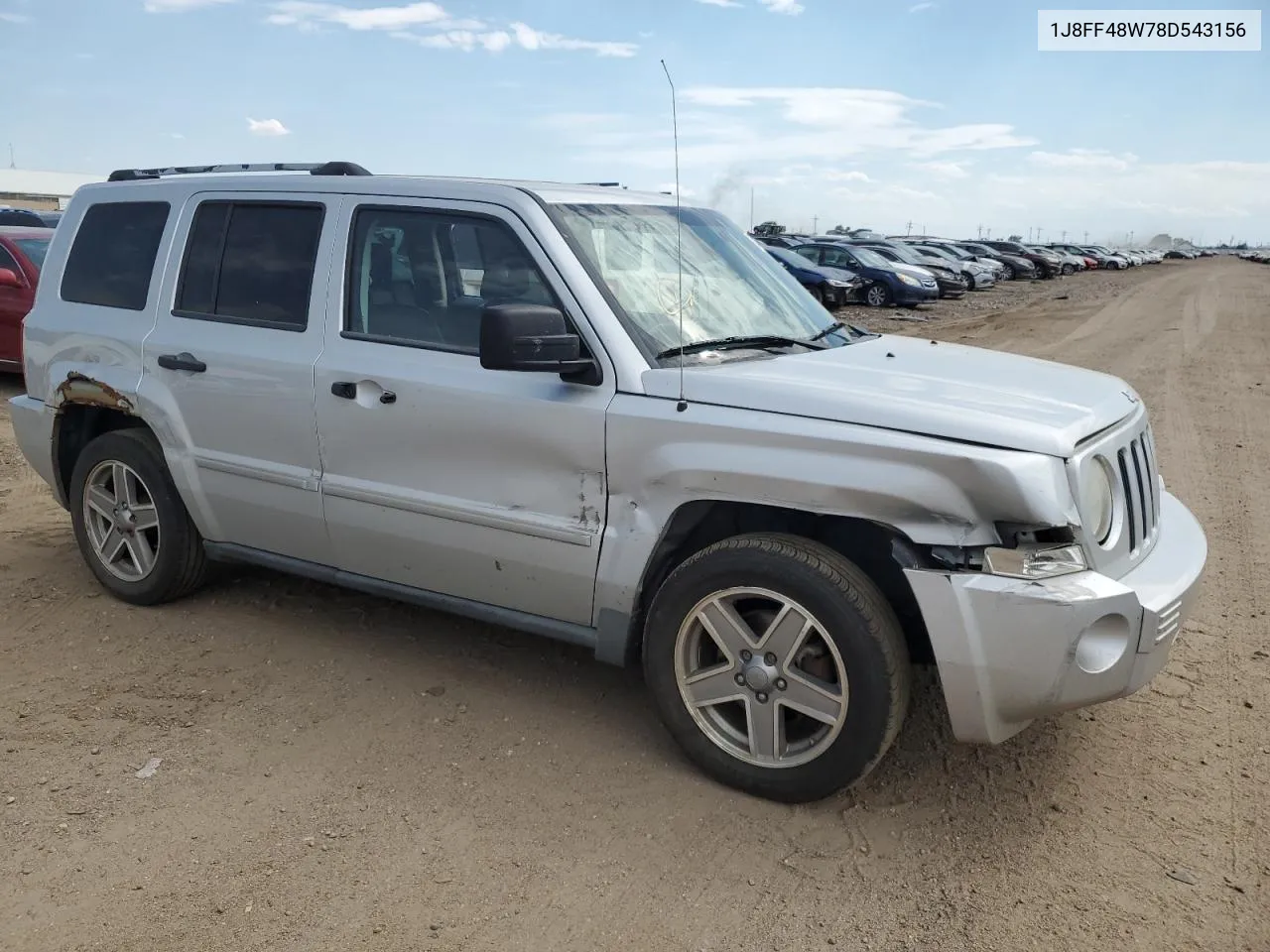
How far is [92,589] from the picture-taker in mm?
5328

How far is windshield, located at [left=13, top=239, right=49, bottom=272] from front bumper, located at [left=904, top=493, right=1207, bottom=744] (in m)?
10.5

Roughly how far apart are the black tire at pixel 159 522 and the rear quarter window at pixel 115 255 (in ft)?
2.05

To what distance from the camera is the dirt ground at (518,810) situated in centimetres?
287

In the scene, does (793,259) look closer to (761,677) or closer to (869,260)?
(869,260)

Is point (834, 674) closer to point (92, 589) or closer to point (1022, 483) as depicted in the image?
point (1022, 483)

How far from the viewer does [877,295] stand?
25.3 m

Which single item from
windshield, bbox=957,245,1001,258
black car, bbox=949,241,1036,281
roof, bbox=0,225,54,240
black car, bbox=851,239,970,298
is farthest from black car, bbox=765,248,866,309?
windshield, bbox=957,245,1001,258

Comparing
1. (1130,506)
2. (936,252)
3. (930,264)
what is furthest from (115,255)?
(936,252)

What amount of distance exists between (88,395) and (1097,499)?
14.0ft

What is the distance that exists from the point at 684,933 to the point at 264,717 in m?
1.93

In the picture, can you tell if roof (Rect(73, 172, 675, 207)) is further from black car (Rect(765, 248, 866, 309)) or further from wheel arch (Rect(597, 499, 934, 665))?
black car (Rect(765, 248, 866, 309))

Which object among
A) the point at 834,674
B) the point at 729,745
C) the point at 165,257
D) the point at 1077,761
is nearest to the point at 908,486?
the point at 834,674

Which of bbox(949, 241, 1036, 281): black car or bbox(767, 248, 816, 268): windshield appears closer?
bbox(767, 248, 816, 268): windshield

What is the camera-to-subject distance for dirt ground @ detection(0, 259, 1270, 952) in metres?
2.87
